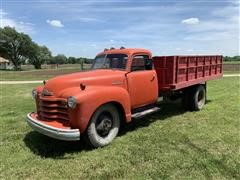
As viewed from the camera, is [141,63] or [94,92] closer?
[94,92]

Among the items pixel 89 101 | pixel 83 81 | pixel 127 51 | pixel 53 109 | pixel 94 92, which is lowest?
pixel 53 109

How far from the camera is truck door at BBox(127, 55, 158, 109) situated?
7.05 metres

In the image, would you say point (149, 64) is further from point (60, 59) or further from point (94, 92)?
point (60, 59)

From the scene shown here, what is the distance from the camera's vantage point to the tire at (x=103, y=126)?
5.90 meters

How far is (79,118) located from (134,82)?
1933 mm

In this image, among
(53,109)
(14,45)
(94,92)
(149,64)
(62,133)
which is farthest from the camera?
(14,45)

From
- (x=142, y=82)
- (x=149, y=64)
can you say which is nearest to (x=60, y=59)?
(x=149, y=64)

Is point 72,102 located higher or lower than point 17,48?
lower

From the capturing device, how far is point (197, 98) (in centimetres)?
950

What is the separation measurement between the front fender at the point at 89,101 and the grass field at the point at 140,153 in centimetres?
64

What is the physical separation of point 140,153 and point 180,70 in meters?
3.51

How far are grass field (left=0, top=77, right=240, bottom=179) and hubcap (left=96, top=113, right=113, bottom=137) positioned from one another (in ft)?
1.02

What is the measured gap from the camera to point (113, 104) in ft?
20.8

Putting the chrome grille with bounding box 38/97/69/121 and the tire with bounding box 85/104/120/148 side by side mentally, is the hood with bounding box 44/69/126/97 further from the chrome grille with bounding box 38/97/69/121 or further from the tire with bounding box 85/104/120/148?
the tire with bounding box 85/104/120/148
